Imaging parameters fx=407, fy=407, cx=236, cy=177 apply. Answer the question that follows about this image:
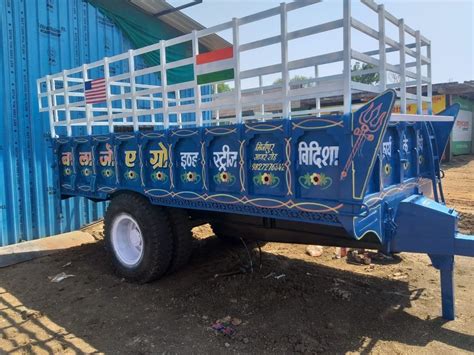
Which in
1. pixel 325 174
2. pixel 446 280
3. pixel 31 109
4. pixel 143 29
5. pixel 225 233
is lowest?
pixel 446 280

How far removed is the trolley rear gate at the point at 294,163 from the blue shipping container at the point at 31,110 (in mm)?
2062

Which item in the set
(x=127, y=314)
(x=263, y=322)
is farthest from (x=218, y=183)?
(x=127, y=314)

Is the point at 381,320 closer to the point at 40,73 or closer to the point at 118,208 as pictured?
the point at 118,208

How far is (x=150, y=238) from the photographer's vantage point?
449 cm

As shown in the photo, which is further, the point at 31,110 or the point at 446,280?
the point at 31,110

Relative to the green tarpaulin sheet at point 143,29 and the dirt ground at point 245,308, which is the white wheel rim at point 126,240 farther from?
the green tarpaulin sheet at point 143,29

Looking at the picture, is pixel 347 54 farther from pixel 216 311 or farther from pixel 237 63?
pixel 216 311

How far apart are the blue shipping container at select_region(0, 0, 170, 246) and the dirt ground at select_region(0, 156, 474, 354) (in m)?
1.33

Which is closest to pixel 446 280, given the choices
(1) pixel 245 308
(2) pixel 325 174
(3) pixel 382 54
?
(2) pixel 325 174

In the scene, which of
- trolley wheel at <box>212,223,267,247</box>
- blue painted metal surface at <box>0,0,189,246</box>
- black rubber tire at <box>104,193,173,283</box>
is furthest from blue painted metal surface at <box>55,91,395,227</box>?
blue painted metal surface at <box>0,0,189,246</box>

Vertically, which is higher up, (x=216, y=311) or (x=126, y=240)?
(x=126, y=240)

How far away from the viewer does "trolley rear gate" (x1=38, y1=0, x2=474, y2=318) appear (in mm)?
2955

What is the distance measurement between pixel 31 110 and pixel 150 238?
3679 mm

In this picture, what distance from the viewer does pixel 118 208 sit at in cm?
488
